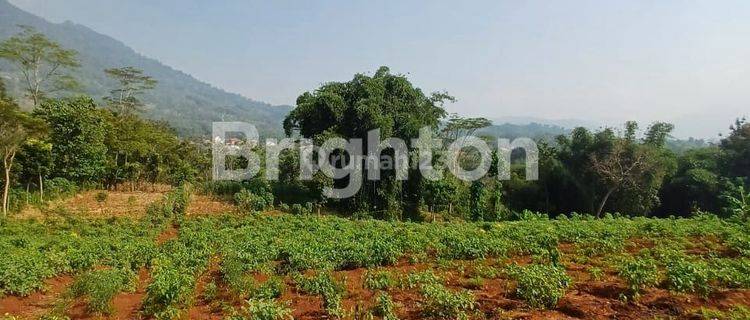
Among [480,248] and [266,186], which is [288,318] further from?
[266,186]

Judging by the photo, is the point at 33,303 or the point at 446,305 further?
the point at 33,303

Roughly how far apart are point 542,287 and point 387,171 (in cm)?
1824

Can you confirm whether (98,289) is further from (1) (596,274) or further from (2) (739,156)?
(2) (739,156)

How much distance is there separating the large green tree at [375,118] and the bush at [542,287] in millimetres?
16635

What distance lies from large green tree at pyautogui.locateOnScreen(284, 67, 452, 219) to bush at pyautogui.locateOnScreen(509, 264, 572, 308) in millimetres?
16635

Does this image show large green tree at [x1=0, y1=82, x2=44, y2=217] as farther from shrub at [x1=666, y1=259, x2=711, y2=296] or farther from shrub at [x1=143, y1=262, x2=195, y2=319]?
shrub at [x1=666, y1=259, x2=711, y2=296]

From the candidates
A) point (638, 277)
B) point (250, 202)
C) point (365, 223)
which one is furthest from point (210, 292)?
point (250, 202)

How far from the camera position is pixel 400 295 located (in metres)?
8.82

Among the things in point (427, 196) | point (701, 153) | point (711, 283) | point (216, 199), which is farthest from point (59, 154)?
point (701, 153)

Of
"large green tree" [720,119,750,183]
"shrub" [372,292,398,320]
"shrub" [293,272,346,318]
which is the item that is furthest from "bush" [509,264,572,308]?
"large green tree" [720,119,750,183]

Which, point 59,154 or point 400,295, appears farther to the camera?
point 59,154

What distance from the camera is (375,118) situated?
958 inches

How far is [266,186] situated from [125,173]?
368 inches

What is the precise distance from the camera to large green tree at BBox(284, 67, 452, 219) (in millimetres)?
25047
